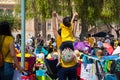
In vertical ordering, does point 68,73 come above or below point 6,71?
below

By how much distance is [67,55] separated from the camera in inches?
323

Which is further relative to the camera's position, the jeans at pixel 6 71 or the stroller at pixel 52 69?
the stroller at pixel 52 69

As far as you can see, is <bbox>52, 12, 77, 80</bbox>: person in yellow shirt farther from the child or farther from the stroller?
the stroller

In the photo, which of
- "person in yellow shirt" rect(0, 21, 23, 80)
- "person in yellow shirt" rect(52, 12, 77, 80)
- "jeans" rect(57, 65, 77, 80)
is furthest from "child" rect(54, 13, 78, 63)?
"person in yellow shirt" rect(0, 21, 23, 80)

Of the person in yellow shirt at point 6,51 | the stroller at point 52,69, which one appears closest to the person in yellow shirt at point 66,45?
the person in yellow shirt at point 6,51

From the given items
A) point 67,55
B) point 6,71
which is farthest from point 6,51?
point 67,55

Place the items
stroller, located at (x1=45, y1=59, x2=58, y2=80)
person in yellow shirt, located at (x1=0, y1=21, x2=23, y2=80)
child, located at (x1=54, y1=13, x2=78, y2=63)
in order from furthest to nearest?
stroller, located at (x1=45, y1=59, x2=58, y2=80), child, located at (x1=54, y1=13, x2=78, y2=63), person in yellow shirt, located at (x1=0, y1=21, x2=23, y2=80)

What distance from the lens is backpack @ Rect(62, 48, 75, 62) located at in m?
8.23

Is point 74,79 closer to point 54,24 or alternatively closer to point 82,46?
point 54,24

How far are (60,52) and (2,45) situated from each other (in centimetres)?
163

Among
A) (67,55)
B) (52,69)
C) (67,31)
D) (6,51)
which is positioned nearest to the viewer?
(6,51)

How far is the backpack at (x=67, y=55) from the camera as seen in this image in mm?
8227

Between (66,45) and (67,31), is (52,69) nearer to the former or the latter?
(67,31)

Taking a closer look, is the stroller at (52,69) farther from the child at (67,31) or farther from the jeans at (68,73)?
the jeans at (68,73)
